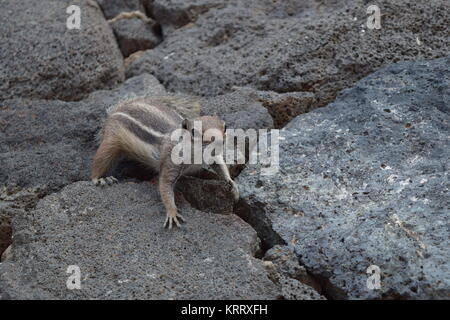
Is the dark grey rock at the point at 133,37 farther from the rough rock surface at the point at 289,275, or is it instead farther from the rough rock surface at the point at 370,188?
the rough rock surface at the point at 289,275

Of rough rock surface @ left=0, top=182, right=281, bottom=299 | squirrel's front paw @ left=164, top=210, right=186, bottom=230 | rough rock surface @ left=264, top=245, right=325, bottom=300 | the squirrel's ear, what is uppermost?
the squirrel's ear

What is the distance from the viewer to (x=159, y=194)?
156 inches

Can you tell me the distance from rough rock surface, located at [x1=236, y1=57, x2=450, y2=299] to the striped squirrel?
41cm

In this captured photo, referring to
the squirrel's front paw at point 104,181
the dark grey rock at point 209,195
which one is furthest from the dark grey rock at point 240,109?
the squirrel's front paw at point 104,181

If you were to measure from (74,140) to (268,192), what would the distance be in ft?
4.93

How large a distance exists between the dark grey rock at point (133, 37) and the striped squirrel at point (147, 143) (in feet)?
4.36

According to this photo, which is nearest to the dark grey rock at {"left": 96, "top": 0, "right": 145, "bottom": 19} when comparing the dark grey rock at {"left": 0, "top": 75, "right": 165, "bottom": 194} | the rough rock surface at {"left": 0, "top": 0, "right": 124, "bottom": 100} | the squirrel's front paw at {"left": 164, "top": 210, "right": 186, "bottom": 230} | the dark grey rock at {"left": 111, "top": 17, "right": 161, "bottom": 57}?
the dark grey rock at {"left": 111, "top": 17, "right": 161, "bottom": 57}

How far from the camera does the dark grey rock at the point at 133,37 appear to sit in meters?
5.66

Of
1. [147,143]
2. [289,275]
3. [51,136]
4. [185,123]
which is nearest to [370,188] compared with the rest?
[289,275]

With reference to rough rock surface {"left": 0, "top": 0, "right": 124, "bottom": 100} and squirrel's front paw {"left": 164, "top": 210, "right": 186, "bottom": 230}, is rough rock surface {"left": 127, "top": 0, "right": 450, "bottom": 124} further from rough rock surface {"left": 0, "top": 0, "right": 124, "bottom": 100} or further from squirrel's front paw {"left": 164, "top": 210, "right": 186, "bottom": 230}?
squirrel's front paw {"left": 164, "top": 210, "right": 186, "bottom": 230}

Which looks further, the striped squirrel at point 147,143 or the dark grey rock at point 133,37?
the dark grey rock at point 133,37

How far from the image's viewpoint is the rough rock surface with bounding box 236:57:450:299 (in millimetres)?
3276

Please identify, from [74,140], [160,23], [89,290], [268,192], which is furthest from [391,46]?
[89,290]

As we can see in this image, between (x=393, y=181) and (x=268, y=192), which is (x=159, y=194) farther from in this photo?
(x=393, y=181)
